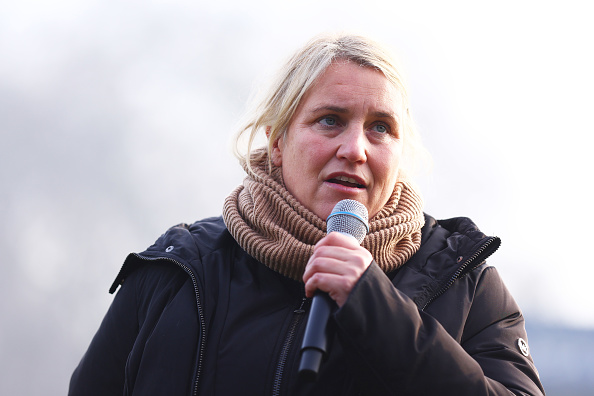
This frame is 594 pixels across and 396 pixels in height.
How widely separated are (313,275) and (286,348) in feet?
1.33

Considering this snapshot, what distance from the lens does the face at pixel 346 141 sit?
200 centimetres

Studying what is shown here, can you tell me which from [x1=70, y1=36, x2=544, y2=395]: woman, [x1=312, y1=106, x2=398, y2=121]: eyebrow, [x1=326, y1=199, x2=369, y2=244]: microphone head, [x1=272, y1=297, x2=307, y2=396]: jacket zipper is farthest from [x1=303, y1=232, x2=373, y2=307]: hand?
[x1=312, y1=106, x2=398, y2=121]: eyebrow

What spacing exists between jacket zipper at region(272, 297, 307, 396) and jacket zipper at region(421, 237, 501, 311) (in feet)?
1.25

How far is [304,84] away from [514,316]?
1022 mm

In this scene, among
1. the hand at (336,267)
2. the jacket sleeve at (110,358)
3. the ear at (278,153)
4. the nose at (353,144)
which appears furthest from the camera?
the ear at (278,153)

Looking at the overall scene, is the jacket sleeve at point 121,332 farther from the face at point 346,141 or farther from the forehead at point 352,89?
the forehead at point 352,89

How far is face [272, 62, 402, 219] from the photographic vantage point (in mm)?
1997

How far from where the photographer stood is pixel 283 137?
7.43 ft

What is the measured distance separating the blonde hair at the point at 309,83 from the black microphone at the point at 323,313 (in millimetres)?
569

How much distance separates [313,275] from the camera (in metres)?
1.49

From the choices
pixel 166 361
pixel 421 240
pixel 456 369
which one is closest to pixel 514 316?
pixel 421 240

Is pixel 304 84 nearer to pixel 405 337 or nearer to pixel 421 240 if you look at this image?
pixel 421 240

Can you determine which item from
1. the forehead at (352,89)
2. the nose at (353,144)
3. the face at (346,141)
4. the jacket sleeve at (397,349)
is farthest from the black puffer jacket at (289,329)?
the forehead at (352,89)

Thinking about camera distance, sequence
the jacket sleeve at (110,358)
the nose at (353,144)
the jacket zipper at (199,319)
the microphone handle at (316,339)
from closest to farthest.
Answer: the microphone handle at (316,339) → the jacket zipper at (199,319) → the nose at (353,144) → the jacket sleeve at (110,358)
